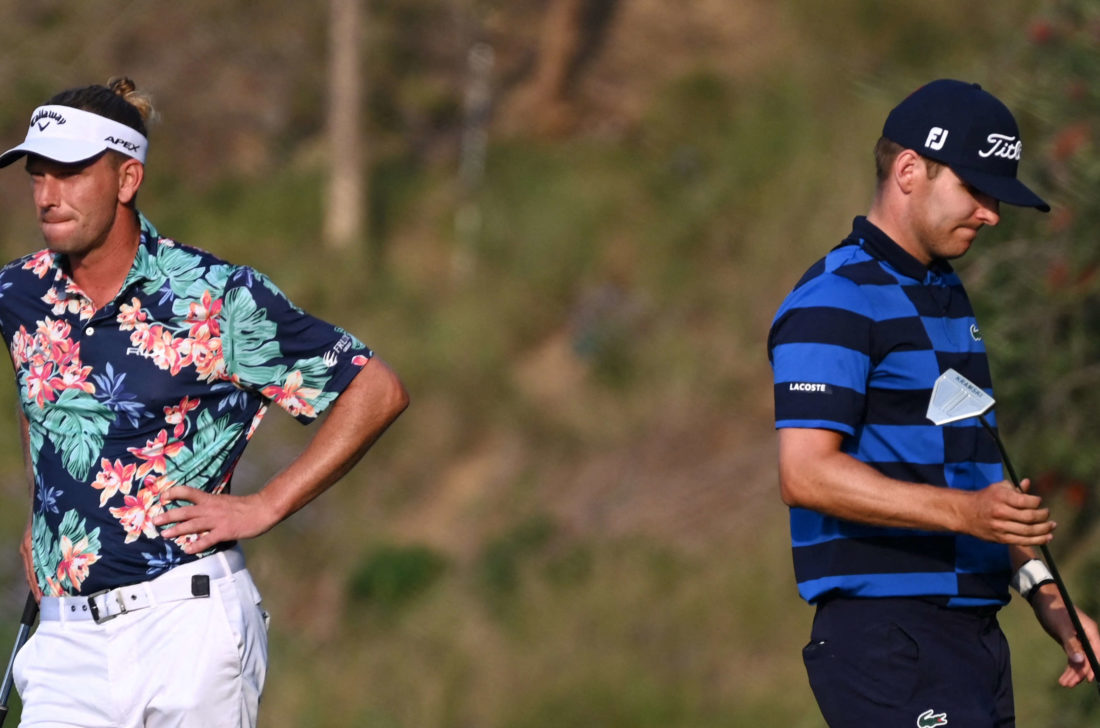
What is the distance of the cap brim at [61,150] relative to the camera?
3916 mm

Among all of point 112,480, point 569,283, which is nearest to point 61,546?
point 112,480

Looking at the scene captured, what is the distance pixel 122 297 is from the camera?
3941 millimetres

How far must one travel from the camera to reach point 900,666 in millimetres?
3527

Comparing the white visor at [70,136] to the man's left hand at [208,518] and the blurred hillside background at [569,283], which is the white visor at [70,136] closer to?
the man's left hand at [208,518]

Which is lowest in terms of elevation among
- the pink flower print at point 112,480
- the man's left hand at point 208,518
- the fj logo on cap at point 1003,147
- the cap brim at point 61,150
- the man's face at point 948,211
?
the man's left hand at point 208,518

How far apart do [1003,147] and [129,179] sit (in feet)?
7.14

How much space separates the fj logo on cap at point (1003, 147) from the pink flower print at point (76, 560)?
2.33 m

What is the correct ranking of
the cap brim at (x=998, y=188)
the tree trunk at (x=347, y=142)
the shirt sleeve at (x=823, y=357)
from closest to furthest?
the shirt sleeve at (x=823, y=357) → the cap brim at (x=998, y=188) → the tree trunk at (x=347, y=142)

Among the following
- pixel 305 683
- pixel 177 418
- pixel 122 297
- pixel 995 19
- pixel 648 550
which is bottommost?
pixel 305 683

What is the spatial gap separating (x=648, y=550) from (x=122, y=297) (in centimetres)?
864

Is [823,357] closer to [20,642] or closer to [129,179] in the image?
[129,179]

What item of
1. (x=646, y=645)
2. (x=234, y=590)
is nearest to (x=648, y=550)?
(x=646, y=645)

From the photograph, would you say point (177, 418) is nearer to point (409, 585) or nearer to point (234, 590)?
point (234, 590)

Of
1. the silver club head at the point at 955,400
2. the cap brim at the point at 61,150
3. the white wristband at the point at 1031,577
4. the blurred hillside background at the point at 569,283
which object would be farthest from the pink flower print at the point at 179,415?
the blurred hillside background at the point at 569,283
